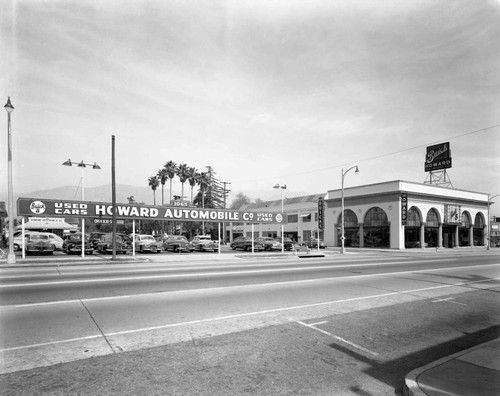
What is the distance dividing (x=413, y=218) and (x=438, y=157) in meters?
13.9

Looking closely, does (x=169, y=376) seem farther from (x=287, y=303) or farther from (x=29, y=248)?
(x=29, y=248)

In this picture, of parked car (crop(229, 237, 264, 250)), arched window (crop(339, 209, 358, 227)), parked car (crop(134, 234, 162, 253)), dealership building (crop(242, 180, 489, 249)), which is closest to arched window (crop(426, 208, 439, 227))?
dealership building (crop(242, 180, 489, 249))

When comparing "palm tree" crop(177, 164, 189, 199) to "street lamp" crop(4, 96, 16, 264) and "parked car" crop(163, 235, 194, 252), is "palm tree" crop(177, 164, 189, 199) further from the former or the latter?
"street lamp" crop(4, 96, 16, 264)

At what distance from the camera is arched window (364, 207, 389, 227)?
49500 mm

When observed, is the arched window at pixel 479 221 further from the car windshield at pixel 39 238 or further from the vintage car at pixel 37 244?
the car windshield at pixel 39 238

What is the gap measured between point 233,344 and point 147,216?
78.4 ft

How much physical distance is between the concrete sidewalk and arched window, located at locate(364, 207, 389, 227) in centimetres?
4696

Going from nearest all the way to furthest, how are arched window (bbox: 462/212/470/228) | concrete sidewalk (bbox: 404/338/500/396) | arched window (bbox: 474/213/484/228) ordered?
concrete sidewalk (bbox: 404/338/500/396), arched window (bbox: 462/212/470/228), arched window (bbox: 474/213/484/228)

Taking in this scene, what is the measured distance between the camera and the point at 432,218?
174 ft

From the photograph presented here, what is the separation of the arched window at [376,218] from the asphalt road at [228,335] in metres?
39.9

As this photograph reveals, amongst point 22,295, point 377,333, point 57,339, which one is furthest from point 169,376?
point 22,295

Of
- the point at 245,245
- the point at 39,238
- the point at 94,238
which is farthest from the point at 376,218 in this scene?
the point at 39,238

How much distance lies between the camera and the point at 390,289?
449 inches

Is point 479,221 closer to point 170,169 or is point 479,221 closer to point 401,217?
A: point 401,217
